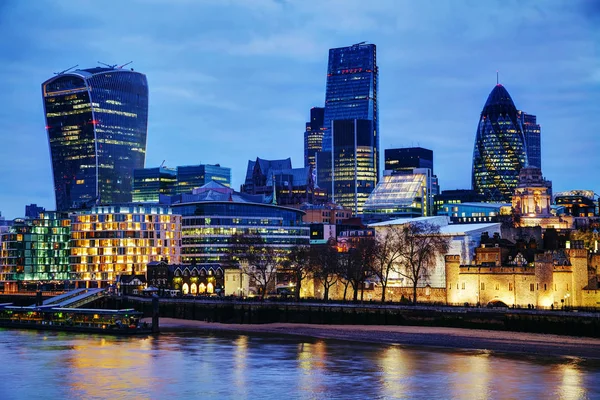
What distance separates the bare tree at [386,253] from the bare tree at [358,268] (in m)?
1.14

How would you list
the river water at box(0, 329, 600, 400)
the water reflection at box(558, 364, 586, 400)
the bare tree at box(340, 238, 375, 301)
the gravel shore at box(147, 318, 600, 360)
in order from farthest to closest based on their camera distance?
the bare tree at box(340, 238, 375, 301)
the gravel shore at box(147, 318, 600, 360)
the river water at box(0, 329, 600, 400)
the water reflection at box(558, 364, 586, 400)

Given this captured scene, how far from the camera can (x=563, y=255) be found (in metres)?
116

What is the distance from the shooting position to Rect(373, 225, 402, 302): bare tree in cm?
13688

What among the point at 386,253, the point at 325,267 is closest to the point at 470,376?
the point at 386,253

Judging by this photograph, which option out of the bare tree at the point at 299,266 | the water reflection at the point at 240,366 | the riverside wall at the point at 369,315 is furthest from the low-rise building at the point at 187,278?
the water reflection at the point at 240,366

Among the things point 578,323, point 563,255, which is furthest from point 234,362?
point 563,255

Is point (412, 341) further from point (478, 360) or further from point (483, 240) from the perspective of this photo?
point (483, 240)

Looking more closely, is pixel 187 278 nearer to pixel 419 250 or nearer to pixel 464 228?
pixel 464 228

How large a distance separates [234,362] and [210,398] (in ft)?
60.5

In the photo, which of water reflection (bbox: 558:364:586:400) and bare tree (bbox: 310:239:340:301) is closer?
water reflection (bbox: 558:364:586:400)

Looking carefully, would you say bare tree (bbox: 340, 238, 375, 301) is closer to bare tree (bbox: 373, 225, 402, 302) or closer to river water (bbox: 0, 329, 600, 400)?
bare tree (bbox: 373, 225, 402, 302)

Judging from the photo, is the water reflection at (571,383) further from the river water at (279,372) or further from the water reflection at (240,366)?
the water reflection at (240,366)

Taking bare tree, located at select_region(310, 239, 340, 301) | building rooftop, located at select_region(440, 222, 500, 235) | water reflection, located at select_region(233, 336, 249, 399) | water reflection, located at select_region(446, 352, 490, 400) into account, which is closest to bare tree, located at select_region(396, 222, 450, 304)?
building rooftop, located at select_region(440, 222, 500, 235)

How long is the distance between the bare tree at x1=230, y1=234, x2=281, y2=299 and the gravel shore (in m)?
28.0
